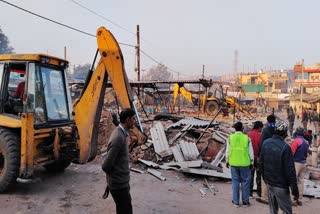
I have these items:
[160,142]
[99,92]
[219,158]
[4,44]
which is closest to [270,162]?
[99,92]

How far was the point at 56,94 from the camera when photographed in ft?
25.0

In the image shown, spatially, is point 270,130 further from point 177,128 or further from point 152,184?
point 177,128

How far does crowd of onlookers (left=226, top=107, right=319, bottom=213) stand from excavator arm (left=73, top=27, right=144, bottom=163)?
2203mm

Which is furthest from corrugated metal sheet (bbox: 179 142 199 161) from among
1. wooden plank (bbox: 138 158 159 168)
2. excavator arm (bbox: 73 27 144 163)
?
excavator arm (bbox: 73 27 144 163)

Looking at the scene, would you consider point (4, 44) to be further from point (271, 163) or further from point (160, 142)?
point (271, 163)

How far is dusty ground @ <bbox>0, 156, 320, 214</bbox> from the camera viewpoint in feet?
20.5

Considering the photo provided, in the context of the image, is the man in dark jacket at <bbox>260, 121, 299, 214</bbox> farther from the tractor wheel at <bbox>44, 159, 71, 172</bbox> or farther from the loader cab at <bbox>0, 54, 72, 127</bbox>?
the tractor wheel at <bbox>44, 159, 71, 172</bbox>

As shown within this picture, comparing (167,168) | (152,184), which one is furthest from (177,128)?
(152,184)

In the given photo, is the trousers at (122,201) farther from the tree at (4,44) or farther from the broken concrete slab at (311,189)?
the tree at (4,44)

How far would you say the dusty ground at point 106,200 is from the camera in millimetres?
6238

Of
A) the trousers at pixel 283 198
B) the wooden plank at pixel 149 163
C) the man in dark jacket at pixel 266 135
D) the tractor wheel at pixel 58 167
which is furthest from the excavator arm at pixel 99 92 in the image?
the trousers at pixel 283 198

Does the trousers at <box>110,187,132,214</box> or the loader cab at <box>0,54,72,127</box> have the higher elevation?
the loader cab at <box>0,54,72,127</box>

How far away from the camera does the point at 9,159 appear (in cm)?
662

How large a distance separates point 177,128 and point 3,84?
738 cm
